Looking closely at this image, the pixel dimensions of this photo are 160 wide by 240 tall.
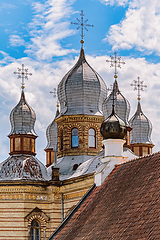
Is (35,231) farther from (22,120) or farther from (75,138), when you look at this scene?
(22,120)

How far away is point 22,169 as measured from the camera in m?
36.3

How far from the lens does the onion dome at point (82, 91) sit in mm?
39625

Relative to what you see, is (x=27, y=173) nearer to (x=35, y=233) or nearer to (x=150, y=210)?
(x=35, y=233)

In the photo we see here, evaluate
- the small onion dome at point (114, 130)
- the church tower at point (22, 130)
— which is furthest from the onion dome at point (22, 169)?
the small onion dome at point (114, 130)

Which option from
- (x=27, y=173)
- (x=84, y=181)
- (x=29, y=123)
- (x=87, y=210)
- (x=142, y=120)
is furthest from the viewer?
(x=142, y=120)

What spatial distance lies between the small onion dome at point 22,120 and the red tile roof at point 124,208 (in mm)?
19837

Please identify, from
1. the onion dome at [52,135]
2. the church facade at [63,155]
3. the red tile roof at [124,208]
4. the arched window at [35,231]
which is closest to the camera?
the red tile roof at [124,208]

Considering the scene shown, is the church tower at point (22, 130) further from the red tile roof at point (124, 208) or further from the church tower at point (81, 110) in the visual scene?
the red tile roof at point (124, 208)

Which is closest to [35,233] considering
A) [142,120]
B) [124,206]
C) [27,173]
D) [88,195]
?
[27,173]

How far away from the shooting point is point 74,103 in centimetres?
3981

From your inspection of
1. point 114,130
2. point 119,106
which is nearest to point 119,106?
point 119,106

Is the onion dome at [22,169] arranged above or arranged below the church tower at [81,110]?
below

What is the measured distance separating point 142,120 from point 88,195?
968 inches

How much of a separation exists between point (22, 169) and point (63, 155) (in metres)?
3.76
